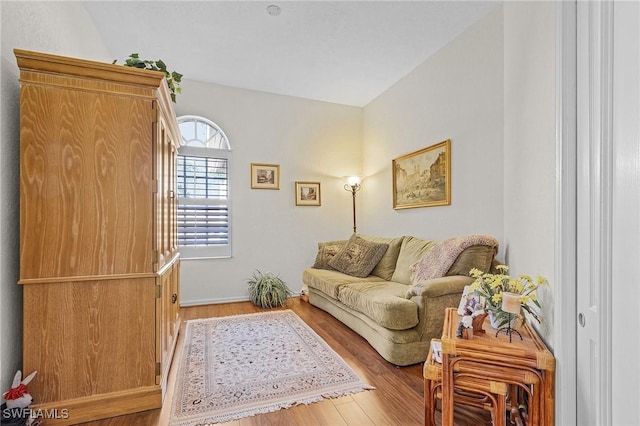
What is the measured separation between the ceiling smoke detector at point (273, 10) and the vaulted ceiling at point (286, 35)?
0.02 meters

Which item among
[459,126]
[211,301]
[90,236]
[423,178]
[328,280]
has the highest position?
[459,126]

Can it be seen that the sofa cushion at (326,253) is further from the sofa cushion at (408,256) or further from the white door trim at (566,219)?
the white door trim at (566,219)

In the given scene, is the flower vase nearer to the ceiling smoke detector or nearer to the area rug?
the area rug

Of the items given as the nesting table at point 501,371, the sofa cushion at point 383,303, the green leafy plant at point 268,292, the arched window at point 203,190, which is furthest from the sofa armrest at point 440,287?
the arched window at point 203,190

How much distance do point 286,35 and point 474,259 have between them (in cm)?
275

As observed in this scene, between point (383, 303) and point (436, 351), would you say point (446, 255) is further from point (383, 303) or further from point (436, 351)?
point (436, 351)

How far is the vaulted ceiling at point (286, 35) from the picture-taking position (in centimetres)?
276

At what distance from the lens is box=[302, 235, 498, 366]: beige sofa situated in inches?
94.5

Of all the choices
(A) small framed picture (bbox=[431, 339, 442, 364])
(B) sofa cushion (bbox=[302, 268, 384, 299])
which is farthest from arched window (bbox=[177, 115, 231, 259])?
(A) small framed picture (bbox=[431, 339, 442, 364])

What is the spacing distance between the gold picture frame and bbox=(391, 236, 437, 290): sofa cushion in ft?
1.55

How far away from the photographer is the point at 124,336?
72.2 inches

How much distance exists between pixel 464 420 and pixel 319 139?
4036 millimetres

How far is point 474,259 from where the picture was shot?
2572mm

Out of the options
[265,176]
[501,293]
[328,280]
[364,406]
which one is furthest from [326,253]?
[501,293]
